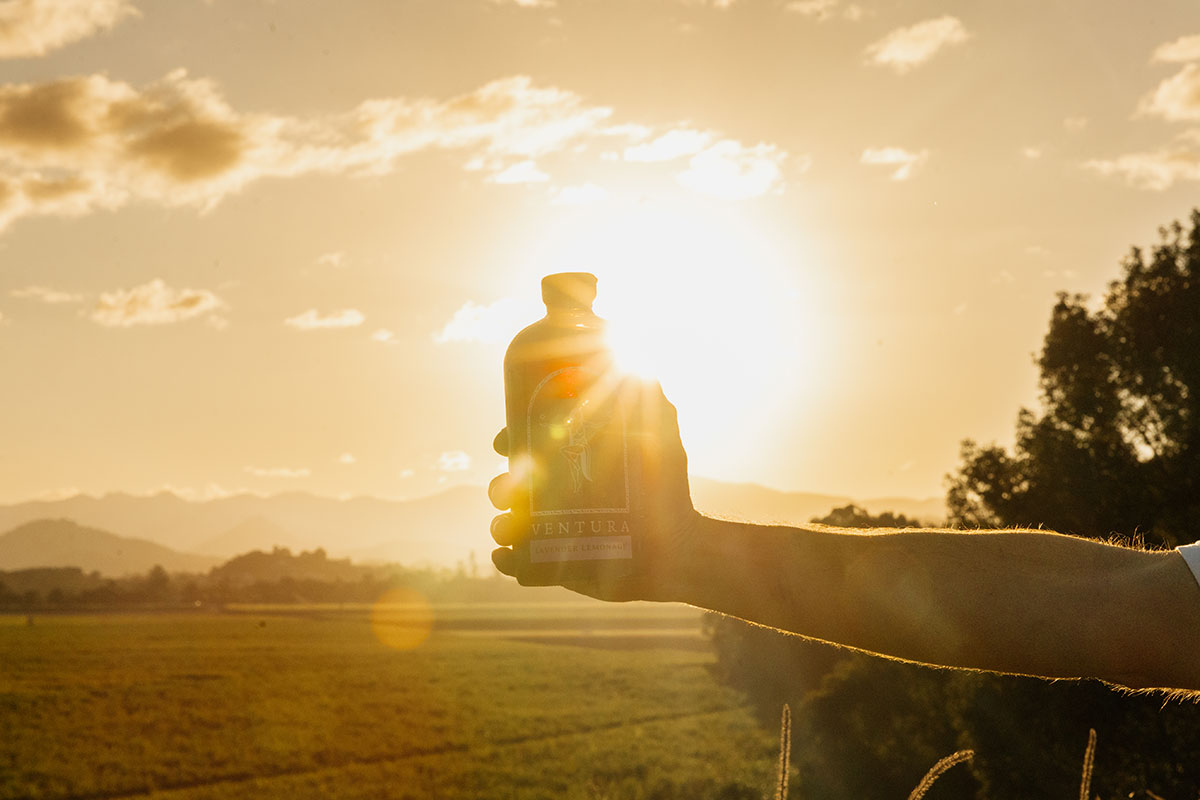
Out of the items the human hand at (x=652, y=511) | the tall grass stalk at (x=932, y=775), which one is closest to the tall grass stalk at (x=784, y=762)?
the tall grass stalk at (x=932, y=775)

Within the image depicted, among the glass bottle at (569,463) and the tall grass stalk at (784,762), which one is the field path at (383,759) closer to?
the glass bottle at (569,463)

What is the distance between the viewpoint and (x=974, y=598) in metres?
2.76

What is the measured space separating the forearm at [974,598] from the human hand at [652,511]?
119 millimetres

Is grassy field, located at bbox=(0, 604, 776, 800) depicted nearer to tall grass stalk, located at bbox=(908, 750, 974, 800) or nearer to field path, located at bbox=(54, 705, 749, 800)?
field path, located at bbox=(54, 705, 749, 800)

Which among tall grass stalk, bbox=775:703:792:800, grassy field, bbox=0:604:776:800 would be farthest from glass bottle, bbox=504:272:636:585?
grassy field, bbox=0:604:776:800

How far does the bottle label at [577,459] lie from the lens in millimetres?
3057

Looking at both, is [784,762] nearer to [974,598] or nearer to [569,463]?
[974,598]

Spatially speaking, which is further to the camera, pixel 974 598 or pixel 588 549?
pixel 588 549

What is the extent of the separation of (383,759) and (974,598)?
271ft

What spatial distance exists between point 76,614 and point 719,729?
137 m

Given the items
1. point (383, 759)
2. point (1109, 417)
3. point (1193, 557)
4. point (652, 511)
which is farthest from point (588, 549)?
point (383, 759)

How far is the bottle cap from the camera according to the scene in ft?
11.3

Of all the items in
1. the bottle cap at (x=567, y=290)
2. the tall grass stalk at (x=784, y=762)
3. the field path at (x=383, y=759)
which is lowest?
the field path at (x=383, y=759)

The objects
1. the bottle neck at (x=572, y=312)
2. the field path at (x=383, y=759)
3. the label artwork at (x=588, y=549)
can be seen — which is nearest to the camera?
the label artwork at (x=588, y=549)
